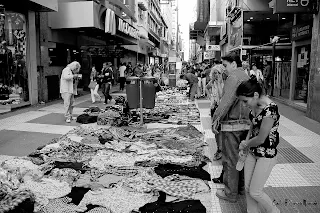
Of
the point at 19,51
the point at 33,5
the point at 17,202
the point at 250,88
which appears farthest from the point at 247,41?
the point at 17,202

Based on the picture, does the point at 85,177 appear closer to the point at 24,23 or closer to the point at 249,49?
the point at 24,23

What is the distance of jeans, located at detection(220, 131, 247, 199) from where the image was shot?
4.25m

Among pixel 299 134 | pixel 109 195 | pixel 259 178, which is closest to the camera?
pixel 259 178

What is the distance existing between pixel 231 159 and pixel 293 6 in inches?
332

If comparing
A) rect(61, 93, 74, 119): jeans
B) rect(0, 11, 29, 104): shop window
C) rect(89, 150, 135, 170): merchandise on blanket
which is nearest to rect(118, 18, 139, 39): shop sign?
rect(0, 11, 29, 104): shop window

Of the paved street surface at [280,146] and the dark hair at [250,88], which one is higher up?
the dark hair at [250,88]

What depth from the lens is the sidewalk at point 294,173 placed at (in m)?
4.31

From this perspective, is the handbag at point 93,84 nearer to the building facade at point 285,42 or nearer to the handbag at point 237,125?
the building facade at point 285,42

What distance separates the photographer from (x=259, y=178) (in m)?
3.35

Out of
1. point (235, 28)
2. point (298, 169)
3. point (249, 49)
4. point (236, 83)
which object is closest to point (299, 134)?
point (298, 169)

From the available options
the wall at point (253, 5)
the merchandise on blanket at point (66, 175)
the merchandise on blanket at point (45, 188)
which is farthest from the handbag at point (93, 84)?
the wall at point (253, 5)

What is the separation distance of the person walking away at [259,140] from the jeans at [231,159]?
2.53 ft

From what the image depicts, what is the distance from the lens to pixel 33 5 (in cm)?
1205

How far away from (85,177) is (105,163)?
0.74 m
